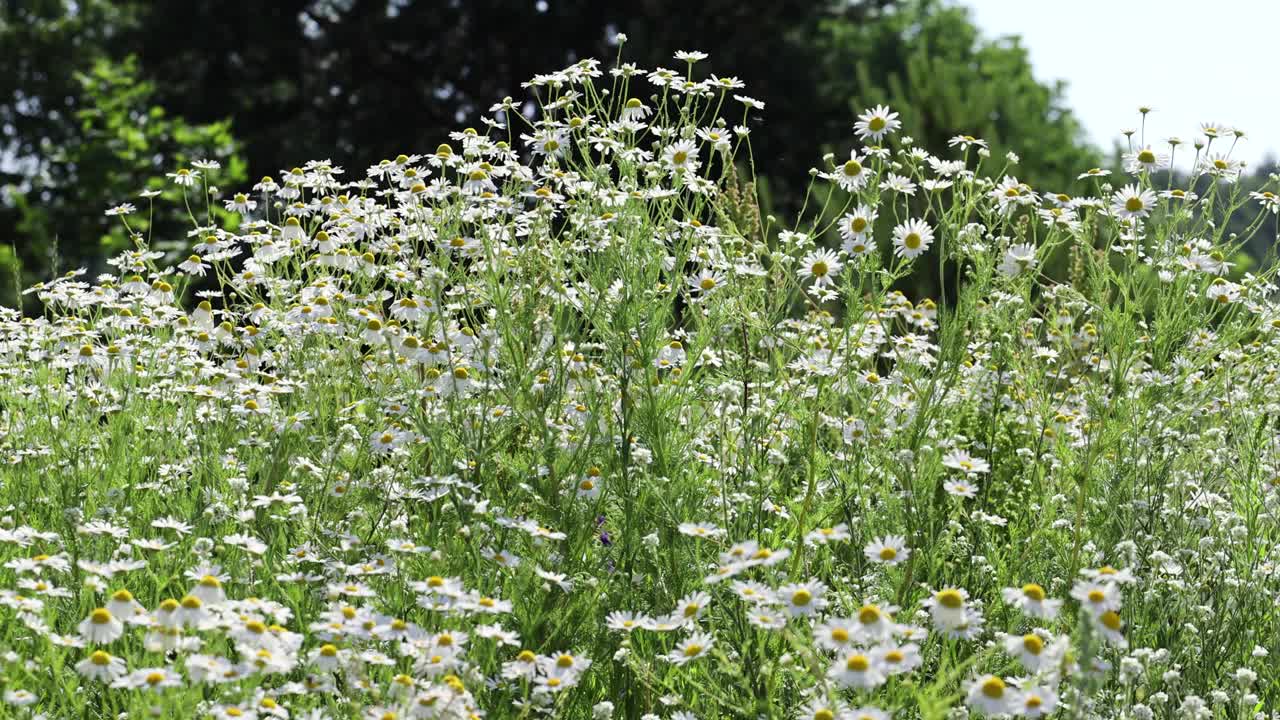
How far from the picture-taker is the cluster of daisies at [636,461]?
325 cm

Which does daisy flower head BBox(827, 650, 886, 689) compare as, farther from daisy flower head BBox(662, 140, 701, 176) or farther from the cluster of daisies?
daisy flower head BBox(662, 140, 701, 176)

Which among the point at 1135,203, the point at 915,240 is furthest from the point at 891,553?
the point at 1135,203

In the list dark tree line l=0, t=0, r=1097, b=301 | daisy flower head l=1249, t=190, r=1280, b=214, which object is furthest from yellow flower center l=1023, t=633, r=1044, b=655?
dark tree line l=0, t=0, r=1097, b=301

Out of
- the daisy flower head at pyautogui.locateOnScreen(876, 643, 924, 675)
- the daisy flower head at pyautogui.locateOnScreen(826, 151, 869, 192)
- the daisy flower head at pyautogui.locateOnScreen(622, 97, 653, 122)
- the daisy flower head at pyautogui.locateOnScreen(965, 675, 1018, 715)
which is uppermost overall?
the daisy flower head at pyautogui.locateOnScreen(622, 97, 653, 122)

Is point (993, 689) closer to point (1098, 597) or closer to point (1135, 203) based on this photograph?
point (1098, 597)

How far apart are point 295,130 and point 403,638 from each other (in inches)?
631

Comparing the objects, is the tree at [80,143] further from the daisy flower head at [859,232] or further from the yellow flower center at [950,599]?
the yellow flower center at [950,599]

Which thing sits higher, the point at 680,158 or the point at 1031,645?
the point at 680,158

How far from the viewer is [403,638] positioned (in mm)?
3061

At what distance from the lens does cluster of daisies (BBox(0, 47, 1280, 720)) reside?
128 inches

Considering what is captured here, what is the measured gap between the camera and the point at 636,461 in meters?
3.74

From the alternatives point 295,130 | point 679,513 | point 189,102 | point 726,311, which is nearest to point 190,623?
point 679,513

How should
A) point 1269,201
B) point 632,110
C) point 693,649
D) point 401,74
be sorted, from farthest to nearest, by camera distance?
point 401,74 < point 1269,201 < point 632,110 < point 693,649

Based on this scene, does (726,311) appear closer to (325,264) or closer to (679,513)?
(679,513)
